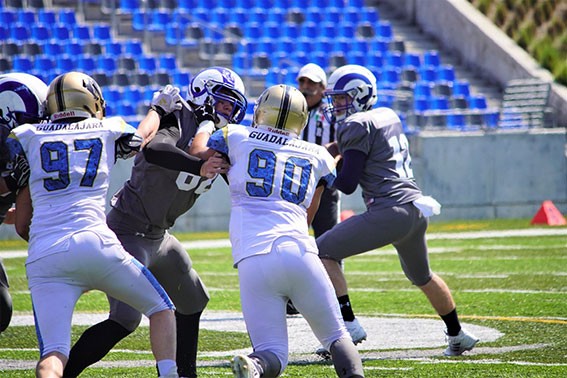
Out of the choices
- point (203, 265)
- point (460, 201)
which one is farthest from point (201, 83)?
point (460, 201)

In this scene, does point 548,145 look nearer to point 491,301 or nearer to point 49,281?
point 491,301

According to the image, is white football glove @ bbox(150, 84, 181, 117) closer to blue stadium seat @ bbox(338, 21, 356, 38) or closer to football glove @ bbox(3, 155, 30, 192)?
football glove @ bbox(3, 155, 30, 192)

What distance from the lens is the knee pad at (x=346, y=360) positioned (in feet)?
12.7

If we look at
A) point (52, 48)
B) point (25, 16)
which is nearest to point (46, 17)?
point (25, 16)

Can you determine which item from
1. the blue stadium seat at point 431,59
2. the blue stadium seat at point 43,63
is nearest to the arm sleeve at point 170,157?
the blue stadium seat at point 43,63

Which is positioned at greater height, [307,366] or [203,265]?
[307,366]

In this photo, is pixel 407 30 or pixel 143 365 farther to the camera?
pixel 407 30

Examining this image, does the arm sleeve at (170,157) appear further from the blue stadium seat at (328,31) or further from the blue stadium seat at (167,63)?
the blue stadium seat at (328,31)

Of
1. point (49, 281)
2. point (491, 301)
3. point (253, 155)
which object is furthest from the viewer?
point (491, 301)

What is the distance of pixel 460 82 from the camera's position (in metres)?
18.6

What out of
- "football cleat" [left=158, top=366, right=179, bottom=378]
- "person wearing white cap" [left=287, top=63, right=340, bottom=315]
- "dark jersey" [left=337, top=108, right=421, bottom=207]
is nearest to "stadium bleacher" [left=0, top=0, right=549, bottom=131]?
"person wearing white cap" [left=287, top=63, right=340, bottom=315]

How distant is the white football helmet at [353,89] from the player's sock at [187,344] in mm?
1921

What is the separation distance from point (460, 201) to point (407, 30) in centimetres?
673

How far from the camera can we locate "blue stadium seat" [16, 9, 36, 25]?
17312 millimetres
